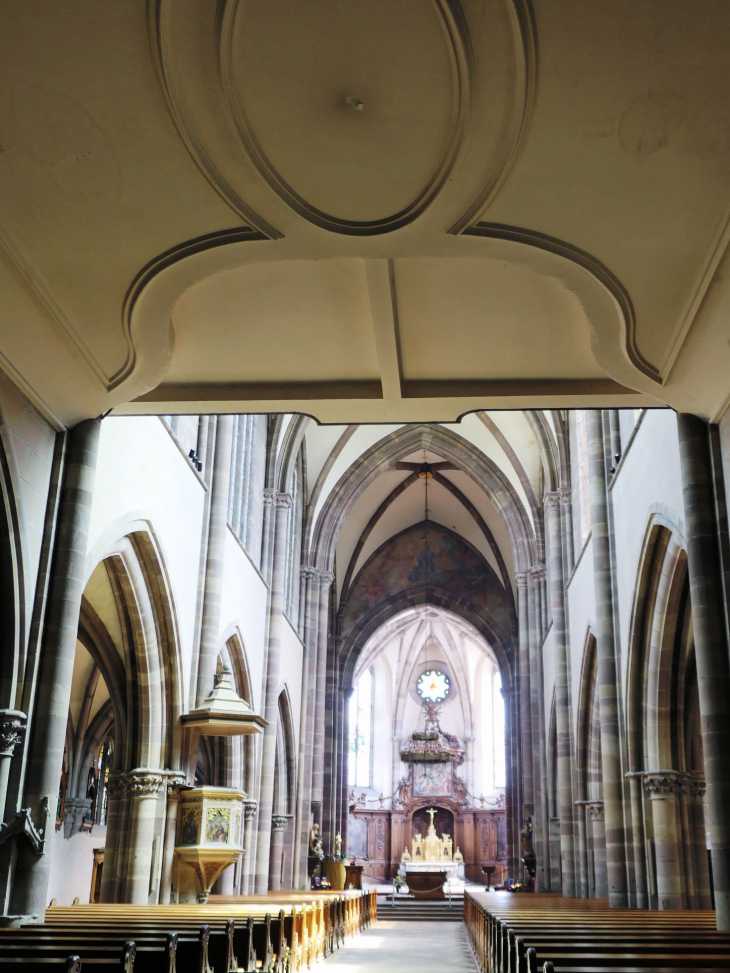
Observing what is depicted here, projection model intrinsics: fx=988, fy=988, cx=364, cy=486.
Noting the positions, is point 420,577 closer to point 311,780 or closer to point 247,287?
point 311,780

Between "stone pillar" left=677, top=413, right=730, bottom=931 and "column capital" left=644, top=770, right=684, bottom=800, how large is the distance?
3.64 metres

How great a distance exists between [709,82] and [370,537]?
26.7m

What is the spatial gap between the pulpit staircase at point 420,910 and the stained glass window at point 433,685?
43.6 feet

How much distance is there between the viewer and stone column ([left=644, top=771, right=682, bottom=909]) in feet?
36.4

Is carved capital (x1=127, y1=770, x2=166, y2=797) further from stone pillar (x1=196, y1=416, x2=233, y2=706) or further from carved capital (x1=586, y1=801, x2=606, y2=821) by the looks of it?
carved capital (x1=586, y1=801, x2=606, y2=821)

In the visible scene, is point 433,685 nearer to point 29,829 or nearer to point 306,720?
point 306,720

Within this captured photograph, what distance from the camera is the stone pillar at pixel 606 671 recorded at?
41.2ft

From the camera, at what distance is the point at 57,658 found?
7969 mm

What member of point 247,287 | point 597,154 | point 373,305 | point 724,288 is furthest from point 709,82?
point 247,287

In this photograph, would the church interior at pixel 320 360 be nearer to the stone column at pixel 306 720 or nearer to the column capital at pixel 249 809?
the column capital at pixel 249 809

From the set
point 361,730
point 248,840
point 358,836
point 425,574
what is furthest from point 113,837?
point 361,730

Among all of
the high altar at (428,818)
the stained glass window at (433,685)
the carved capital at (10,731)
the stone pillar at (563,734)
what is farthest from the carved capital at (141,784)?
the stained glass window at (433,685)

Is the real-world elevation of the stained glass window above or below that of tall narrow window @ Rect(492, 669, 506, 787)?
above

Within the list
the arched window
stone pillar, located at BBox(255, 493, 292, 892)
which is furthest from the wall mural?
stone pillar, located at BBox(255, 493, 292, 892)
